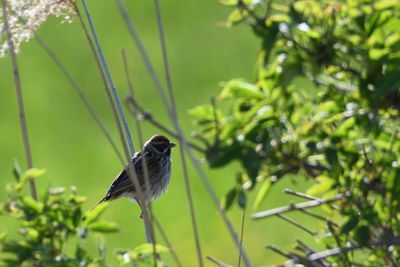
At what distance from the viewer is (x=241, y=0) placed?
4.88 ft

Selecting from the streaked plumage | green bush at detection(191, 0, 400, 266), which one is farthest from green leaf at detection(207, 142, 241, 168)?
the streaked plumage

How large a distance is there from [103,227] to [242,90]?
0.46 meters

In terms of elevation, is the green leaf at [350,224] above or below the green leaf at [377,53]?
below

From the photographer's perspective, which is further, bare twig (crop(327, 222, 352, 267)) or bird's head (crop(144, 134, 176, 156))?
bird's head (crop(144, 134, 176, 156))

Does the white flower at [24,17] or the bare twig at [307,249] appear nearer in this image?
the bare twig at [307,249]

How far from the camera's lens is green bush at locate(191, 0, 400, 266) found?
4.77 feet

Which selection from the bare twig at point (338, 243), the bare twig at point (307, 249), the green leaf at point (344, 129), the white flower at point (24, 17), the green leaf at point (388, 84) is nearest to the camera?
the green leaf at point (388, 84)

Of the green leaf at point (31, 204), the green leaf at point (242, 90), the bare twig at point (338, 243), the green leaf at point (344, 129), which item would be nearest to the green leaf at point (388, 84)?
the green leaf at point (344, 129)

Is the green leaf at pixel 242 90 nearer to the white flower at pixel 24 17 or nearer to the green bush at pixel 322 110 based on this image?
the green bush at pixel 322 110

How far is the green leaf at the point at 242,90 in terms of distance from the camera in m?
1.53

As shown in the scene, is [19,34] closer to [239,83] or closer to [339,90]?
[239,83]

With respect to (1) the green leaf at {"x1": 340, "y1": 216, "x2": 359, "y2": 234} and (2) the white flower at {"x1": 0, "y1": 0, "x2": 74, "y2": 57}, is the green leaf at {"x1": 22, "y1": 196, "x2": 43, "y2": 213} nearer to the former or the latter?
(1) the green leaf at {"x1": 340, "y1": 216, "x2": 359, "y2": 234}

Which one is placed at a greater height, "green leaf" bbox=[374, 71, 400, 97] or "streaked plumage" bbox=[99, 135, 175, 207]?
"green leaf" bbox=[374, 71, 400, 97]

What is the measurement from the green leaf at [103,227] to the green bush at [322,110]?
0.27m
